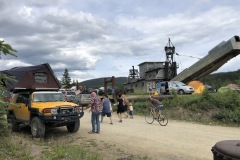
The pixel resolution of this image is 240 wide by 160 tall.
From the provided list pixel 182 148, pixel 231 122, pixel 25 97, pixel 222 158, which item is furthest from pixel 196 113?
pixel 222 158

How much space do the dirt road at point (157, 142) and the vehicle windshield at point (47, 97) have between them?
191 cm

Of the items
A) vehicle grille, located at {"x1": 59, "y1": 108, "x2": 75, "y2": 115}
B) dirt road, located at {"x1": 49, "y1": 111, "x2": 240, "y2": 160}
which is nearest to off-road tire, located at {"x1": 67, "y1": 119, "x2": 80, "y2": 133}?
dirt road, located at {"x1": 49, "y1": 111, "x2": 240, "y2": 160}

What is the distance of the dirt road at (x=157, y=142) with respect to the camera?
9711 millimetres

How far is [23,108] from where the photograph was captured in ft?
46.9

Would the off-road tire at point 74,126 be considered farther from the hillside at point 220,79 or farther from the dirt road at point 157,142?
the hillside at point 220,79

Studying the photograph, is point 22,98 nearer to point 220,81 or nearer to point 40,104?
point 40,104

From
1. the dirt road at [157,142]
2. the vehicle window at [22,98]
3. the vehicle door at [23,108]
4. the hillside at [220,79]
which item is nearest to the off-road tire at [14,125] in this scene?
the vehicle door at [23,108]

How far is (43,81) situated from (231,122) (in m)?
10.9

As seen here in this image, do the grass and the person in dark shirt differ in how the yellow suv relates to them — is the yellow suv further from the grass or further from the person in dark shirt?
the person in dark shirt

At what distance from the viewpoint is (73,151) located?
31.2 ft

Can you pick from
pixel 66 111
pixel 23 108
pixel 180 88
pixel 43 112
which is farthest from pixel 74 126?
pixel 180 88

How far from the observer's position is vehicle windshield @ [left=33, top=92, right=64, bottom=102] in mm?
14023

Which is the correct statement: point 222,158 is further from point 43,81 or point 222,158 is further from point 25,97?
point 43,81

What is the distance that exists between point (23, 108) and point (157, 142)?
21.6ft
